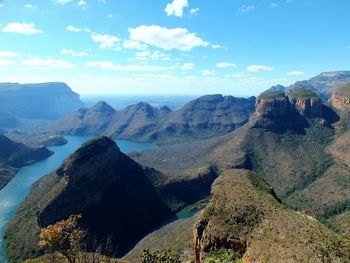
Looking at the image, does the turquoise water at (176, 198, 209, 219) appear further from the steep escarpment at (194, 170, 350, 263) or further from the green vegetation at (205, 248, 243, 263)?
the green vegetation at (205, 248, 243, 263)

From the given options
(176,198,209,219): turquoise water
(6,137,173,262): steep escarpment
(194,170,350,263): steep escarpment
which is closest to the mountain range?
(194,170,350,263): steep escarpment

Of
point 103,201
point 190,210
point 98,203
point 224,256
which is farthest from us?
point 190,210

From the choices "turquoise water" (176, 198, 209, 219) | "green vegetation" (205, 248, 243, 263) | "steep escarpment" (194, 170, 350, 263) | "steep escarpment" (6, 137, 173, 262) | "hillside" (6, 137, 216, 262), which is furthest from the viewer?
"turquoise water" (176, 198, 209, 219)

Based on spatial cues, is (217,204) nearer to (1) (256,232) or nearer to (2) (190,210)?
(1) (256,232)

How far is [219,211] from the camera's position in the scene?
2680 inches

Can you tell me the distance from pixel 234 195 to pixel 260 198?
5014mm

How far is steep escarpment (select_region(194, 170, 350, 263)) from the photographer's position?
1933 inches

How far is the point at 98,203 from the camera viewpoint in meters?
127

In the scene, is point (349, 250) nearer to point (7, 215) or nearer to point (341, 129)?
point (7, 215)

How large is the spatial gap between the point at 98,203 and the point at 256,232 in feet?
258

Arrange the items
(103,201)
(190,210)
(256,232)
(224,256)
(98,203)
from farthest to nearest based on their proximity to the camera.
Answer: (190,210) < (103,201) < (98,203) < (256,232) < (224,256)

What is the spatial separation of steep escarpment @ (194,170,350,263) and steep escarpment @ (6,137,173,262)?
2130 inches

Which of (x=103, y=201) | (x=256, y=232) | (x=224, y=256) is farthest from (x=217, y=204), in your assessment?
(x=103, y=201)

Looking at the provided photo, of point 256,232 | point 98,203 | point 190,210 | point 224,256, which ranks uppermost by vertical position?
point 256,232
